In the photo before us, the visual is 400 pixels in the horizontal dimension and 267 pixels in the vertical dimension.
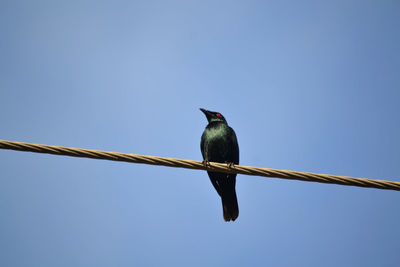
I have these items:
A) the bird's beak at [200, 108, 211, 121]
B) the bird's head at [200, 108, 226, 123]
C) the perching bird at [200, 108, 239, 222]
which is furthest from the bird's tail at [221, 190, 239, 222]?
the bird's beak at [200, 108, 211, 121]

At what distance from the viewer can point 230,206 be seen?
238 inches

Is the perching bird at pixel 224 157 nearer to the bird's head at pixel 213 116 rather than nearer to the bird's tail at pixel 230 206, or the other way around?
the bird's tail at pixel 230 206

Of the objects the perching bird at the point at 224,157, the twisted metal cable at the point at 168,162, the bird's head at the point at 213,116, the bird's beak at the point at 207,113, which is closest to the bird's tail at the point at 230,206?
the perching bird at the point at 224,157

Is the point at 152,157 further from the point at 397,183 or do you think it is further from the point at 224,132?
the point at 224,132

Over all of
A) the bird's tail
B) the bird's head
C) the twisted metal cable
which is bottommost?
the bird's tail

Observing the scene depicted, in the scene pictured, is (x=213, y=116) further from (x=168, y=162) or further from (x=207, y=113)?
(x=168, y=162)

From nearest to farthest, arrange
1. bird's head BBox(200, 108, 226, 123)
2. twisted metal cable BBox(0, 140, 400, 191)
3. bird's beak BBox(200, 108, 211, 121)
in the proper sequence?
twisted metal cable BBox(0, 140, 400, 191)
bird's head BBox(200, 108, 226, 123)
bird's beak BBox(200, 108, 211, 121)

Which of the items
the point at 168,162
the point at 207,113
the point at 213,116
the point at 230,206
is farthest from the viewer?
the point at 207,113

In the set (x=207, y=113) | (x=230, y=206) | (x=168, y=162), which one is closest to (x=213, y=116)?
(x=207, y=113)

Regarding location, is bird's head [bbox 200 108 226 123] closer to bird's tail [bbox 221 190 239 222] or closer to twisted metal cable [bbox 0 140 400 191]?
bird's tail [bbox 221 190 239 222]

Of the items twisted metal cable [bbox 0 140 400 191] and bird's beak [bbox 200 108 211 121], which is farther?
bird's beak [bbox 200 108 211 121]

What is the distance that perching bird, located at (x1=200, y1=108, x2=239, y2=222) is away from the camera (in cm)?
603

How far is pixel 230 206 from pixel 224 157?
813 millimetres

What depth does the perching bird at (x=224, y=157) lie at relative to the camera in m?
6.03
